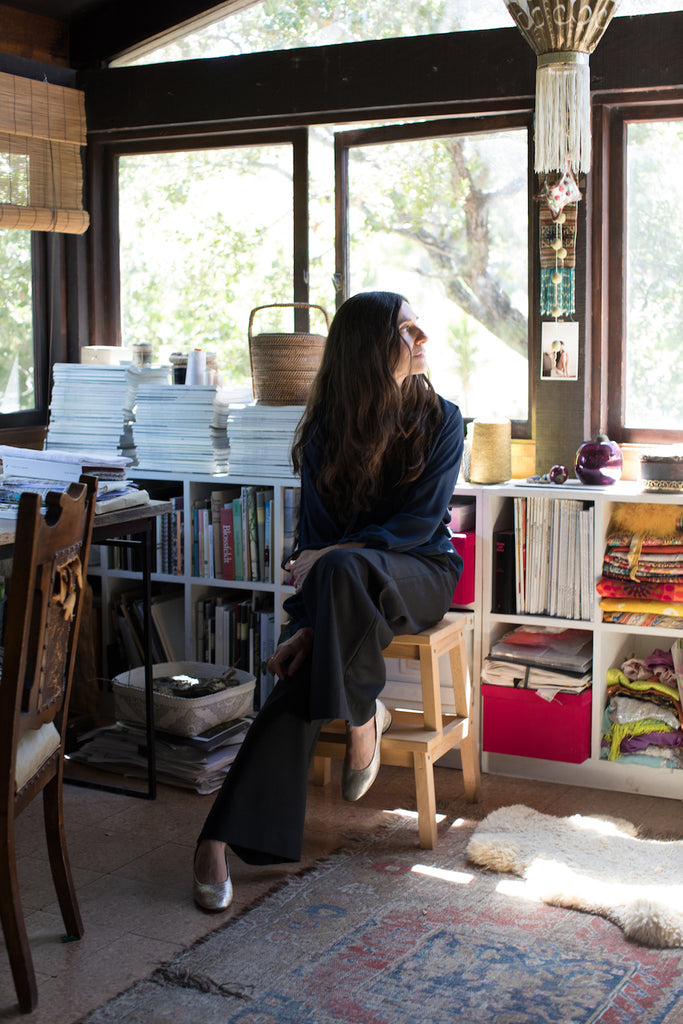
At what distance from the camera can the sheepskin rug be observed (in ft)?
7.78

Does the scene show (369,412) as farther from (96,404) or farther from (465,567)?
(96,404)

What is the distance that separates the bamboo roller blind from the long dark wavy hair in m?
1.48

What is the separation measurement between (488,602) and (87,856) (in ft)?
4.30

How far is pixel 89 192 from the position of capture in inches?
164

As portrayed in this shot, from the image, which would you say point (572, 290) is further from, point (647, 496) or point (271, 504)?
point (271, 504)

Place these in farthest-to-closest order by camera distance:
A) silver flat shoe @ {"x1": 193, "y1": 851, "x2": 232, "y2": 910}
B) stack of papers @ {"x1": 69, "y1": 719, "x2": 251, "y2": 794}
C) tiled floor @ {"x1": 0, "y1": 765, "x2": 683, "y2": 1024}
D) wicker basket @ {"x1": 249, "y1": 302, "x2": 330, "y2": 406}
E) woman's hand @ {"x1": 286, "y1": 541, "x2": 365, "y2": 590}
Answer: wicker basket @ {"x1": 249, "y1": 302, "x2": 330, "y2": 406}
stack of papers @ {"x1": 69, "y1": 719, "x2": 251, "y2": 794}
woman's hand @ {"x1": 286, "y1": 541, "x2": 365, "y2": 590}
silver flat shoe @ {"x1": 193, "y1": 851, "x2": 232, "y2": 910}
tiled floor @ {"x1": 0, "y1": 765, "x2": 683, "y2": 1024}

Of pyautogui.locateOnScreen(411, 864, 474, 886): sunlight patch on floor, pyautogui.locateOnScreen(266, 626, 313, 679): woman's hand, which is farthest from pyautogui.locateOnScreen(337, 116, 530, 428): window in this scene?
pyautogui.locateOnScreen(411, 864, 474, 886): sunlight patch on floor

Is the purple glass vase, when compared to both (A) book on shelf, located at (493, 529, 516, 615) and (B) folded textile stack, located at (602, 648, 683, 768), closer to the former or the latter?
(A) book on shelf, located at (493, 529, 516, 615)

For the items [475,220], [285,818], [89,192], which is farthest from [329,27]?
[285,818]

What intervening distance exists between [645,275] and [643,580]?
0.96 metres

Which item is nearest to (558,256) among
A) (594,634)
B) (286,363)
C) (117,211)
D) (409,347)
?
(409,347)

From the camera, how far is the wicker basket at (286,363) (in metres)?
3.52

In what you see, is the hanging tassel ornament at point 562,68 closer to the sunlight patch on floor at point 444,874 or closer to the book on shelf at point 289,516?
the book on shelf at point 289,516

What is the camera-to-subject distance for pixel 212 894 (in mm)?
2486
